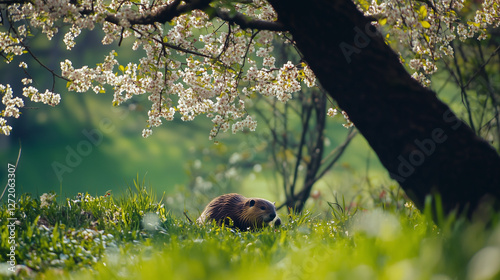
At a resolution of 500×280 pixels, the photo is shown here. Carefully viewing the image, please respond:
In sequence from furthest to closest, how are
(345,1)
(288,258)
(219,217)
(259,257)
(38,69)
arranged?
1. (38,69)
2. (219,217)
3. (345,1)
4. (259,257)
5. (288,258)

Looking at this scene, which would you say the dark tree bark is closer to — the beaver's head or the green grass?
the green grass

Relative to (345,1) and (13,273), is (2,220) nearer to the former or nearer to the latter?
(13,273)

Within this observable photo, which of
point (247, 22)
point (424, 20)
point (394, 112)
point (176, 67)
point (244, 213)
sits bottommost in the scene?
point (244, 213)

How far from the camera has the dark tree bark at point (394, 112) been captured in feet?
11.3

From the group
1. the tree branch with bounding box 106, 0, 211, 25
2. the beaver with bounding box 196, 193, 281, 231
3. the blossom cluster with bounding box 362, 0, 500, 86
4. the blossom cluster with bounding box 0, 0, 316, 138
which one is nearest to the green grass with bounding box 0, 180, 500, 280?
the beaver with bounding box 196, 193, 281, 231

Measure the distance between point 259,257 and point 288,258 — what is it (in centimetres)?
32

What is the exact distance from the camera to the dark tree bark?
11.3 ft

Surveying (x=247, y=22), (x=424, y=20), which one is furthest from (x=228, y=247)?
(x=424, y=20)

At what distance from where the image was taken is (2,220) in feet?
14.9

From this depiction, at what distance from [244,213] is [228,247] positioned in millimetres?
2585

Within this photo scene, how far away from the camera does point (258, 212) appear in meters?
6.04

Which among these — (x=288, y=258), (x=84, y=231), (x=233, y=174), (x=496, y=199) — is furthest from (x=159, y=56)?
(x=233, y=174)

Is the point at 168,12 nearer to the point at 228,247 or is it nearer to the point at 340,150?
the point at 228,247

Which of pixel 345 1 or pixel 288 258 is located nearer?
pixel 288 258
